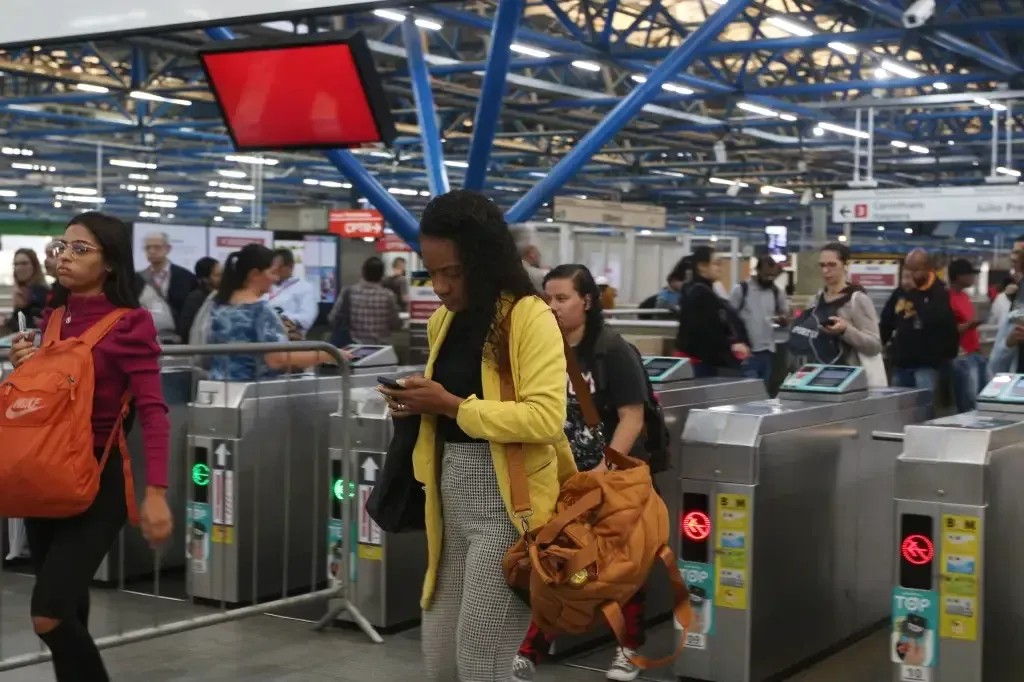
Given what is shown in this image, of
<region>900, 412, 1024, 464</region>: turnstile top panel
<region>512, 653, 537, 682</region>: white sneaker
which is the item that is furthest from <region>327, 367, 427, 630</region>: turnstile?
<region>900, 412, 1024, 464</region>: turnstile top panel

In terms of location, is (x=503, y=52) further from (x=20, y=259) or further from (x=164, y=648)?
(x=164, y=648)

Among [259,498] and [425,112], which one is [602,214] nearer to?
[425,112]

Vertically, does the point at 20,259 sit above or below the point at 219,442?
above

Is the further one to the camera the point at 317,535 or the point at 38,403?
the point at 317,535

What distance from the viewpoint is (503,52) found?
8.93m

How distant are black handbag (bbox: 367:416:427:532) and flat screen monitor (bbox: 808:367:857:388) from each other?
2.78 meters

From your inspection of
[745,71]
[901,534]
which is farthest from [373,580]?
[745,71]

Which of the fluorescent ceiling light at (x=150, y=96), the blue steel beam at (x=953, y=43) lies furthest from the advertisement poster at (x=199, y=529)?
the fluorescent ceiling light at (x=150, y=96)

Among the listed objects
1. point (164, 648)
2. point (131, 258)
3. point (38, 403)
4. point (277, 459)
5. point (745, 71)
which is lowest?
point (164, 648)

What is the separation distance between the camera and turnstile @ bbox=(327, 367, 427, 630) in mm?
5602

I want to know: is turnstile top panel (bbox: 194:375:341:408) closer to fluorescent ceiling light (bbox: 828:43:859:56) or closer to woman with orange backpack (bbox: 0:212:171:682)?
woman with orange backpack (bbox: 0:212:171:682)

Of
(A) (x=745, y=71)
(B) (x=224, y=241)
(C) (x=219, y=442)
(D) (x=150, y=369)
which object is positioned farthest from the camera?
(A) (x=745, y=71)

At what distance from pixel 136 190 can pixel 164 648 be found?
1332 inches

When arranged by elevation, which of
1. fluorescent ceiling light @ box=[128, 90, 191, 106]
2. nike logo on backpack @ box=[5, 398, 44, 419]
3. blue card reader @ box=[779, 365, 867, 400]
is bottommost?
blue card reader @ box=[779, 365, 867, 400]
